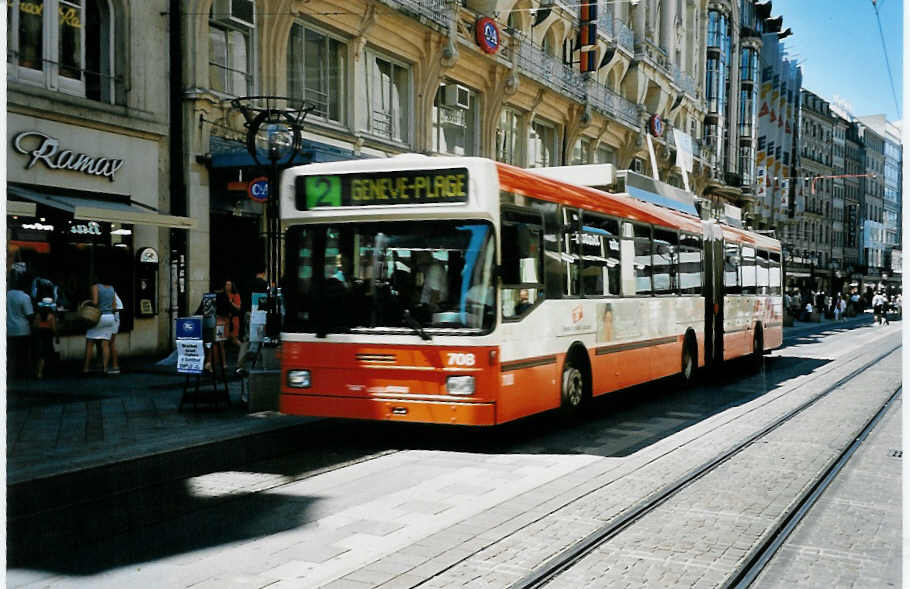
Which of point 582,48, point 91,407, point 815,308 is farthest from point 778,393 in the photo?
point 815,308

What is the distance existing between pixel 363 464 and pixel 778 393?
8362 millimetres

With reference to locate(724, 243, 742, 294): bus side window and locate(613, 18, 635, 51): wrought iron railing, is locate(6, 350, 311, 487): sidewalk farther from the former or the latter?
locate(613, 18, 635, 51): wrought iron railing

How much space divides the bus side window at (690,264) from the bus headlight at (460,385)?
6471mm

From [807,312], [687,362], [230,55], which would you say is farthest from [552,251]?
[807,312]

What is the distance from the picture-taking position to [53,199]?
14.4m

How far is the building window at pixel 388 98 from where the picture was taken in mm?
22516

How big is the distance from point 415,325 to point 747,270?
37.2ft

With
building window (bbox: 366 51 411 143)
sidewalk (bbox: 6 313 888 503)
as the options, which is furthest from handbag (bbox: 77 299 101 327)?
building window (bbox: 366 51 411 143)

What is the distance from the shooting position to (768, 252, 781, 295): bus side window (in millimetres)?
20047

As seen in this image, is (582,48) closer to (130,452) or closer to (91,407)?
(91,407)

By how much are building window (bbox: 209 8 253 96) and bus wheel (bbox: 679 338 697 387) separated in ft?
33.8

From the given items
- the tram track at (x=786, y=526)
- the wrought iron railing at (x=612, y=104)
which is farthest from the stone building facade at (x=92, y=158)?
the wrought iron railing at (x=612, y=104)

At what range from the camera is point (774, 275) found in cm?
2039

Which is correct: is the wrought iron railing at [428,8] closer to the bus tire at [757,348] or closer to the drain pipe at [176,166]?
the drain pipe at [176,166]
